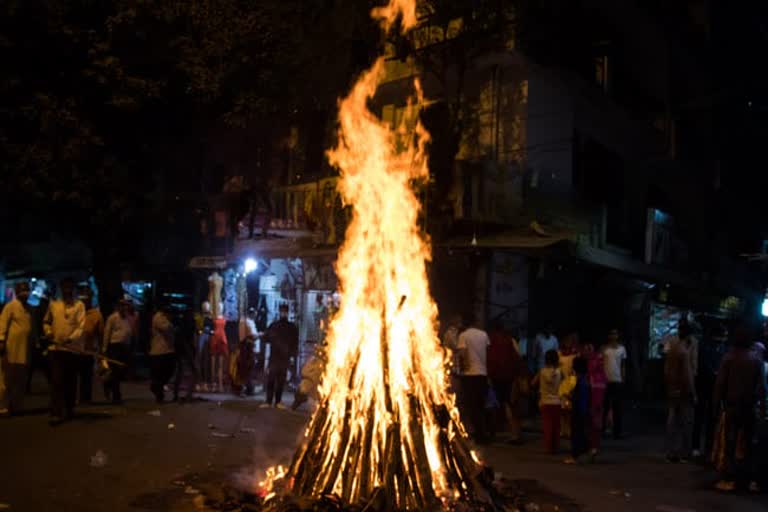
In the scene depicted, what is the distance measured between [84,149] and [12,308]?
19.9 feet

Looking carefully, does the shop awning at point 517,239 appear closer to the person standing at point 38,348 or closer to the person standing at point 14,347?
the person standing at point 38,348

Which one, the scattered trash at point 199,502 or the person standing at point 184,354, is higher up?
the person standing at point 184,354

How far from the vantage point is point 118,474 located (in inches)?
338

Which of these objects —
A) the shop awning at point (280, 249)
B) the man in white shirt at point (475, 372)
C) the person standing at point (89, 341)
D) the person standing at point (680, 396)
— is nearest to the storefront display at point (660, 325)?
the shop awning at point (280, 249)

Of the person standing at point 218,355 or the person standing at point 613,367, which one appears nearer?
the person standing at point 613,367

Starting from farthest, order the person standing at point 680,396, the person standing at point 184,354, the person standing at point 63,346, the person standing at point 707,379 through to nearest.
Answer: the person standing at point 184,354, the person standing at point 707,379, the person standing at point 680,396, the person standing at point 63,346

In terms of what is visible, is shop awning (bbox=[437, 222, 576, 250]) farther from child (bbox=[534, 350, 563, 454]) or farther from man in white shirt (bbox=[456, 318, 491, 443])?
child (bbox=[534, 350, 563, 454])

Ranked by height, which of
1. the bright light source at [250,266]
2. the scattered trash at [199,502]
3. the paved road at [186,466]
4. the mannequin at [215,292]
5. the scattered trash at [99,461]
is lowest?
the paved road at [186,466]

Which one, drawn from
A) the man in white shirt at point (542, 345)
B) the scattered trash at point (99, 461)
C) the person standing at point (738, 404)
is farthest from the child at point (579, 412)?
the scattered trash at point (99, 461)

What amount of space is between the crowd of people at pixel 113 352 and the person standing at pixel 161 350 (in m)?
0.02

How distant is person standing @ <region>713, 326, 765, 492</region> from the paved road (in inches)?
17.2

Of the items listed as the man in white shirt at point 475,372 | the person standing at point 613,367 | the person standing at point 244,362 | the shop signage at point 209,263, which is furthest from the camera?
the shop signage at point 209,263

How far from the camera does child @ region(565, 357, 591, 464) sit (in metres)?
10.8

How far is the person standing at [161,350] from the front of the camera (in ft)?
45.5
